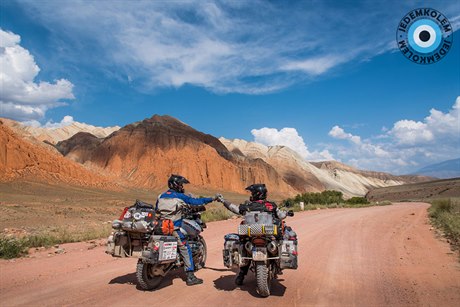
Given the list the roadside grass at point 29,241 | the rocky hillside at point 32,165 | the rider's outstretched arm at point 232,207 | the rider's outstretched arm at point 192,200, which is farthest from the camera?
the rocky hillside at point 32,165

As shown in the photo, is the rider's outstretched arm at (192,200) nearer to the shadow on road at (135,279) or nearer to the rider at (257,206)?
the rider at (257,206)

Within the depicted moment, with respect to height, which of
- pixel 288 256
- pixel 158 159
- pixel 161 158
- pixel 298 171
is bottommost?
pixel 288 256

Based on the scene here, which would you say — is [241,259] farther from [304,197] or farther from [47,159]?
[47,159]

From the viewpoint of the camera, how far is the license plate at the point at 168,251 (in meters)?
6.79

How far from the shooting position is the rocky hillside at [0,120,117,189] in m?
47.9

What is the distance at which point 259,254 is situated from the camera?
21.3 ft

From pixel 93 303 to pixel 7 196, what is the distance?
35.1m

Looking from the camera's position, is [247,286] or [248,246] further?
[247,286]

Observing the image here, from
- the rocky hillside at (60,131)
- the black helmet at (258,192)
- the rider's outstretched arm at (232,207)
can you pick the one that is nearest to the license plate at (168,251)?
the rider's outstretched arm at (232,207)

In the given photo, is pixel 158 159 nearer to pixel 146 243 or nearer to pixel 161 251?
pixel 146 243

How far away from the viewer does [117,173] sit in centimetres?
8531

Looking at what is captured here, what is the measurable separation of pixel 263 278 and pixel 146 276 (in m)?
2.07

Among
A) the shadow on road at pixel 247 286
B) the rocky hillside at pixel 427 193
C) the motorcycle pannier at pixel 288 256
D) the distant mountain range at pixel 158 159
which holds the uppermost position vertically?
the distant mountain range at pixel 158 159

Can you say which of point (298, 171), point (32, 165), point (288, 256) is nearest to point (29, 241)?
point (288, 256)
